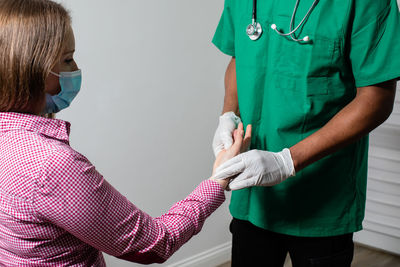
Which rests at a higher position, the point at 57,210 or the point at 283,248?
the point at 57,210

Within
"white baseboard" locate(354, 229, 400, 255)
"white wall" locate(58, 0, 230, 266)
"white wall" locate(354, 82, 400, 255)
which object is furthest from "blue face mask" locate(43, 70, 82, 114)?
"white baseboard" locate(354, 229, 400, 255)

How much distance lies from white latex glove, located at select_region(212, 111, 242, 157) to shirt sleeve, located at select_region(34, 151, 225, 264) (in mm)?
353

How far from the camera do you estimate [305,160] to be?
127cm

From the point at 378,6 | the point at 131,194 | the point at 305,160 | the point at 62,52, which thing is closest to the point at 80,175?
the point at 62,52

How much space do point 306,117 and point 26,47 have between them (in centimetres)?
75

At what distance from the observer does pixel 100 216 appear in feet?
3.13

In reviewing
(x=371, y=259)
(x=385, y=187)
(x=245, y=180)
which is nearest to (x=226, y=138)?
(x=245, y=180)

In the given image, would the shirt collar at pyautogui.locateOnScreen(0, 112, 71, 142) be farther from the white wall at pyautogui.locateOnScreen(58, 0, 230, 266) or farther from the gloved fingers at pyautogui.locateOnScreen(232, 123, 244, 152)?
the white wall at pyautogui.locateOnScreen(58, 0, 230, 266)

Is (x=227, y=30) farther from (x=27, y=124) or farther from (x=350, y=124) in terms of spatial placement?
(x=27, y=124)

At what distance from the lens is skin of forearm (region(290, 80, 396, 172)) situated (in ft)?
4.05

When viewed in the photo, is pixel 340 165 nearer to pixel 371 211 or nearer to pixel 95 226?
pixel 95 226

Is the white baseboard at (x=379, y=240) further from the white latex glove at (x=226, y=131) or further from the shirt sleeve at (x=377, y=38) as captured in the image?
the shirt sleeve at (x=377, y=38)

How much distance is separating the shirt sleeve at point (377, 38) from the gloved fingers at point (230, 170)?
39 centimetres

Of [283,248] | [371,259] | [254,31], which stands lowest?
[371,259]
